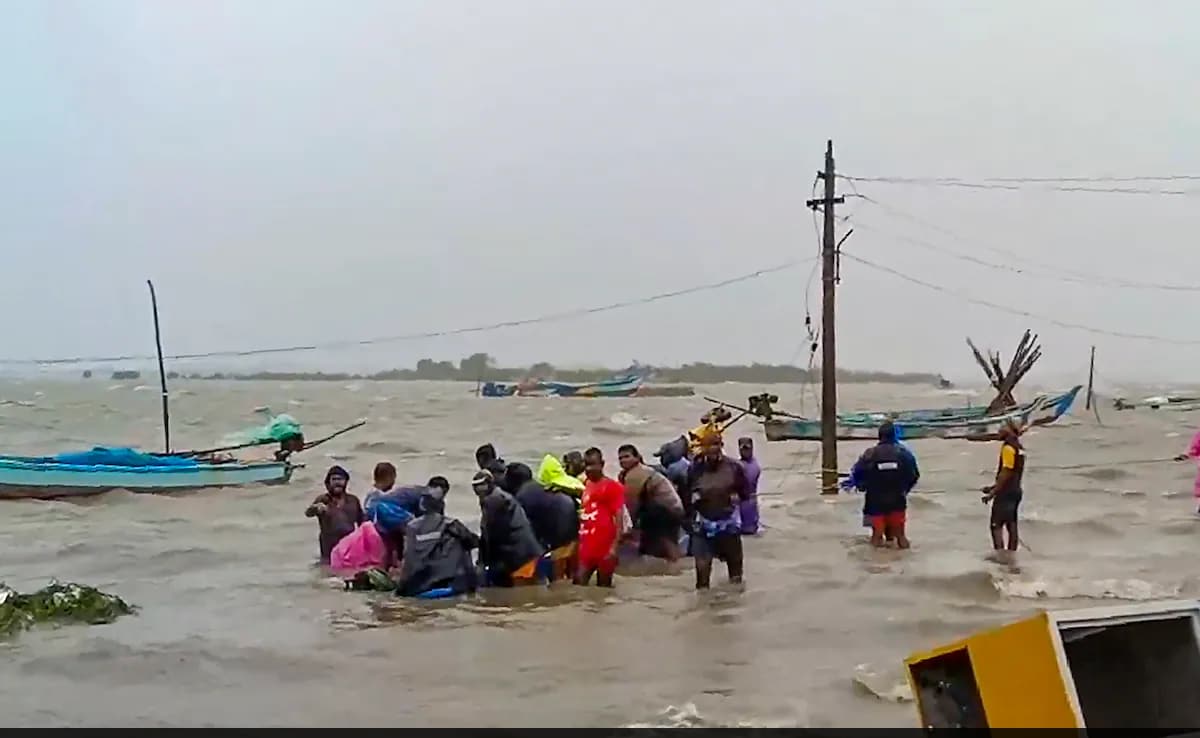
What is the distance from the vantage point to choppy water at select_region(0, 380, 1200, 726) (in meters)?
8.35

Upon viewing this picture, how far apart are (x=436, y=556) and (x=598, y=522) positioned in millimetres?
1567

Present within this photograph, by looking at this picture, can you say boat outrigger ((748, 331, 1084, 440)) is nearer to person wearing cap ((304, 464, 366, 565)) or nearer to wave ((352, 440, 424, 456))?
wave ((352, 440, 424, 456))

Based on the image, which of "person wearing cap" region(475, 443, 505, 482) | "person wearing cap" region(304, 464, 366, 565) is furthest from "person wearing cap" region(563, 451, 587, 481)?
"person wearing cap" region(304, 464, 366, 565)

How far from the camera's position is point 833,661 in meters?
9.53

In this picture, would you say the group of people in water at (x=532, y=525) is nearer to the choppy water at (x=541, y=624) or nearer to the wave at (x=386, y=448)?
the choppy water at (x=541, y=624)

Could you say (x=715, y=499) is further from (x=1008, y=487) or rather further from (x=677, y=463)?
(x=1008, y=487)

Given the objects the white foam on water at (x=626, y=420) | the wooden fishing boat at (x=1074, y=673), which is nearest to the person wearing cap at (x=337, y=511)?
the wooden fishing boat at (x=1074, y=673)

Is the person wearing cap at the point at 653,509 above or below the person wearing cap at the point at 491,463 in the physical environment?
below

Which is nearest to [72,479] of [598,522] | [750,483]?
[750,483]

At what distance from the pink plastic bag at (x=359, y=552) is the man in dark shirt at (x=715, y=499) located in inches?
132

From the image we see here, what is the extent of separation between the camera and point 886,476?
14.0m

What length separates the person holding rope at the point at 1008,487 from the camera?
1380cm

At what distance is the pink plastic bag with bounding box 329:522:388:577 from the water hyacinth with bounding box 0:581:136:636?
2.26 m

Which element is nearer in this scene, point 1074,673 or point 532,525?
point 1074,673
